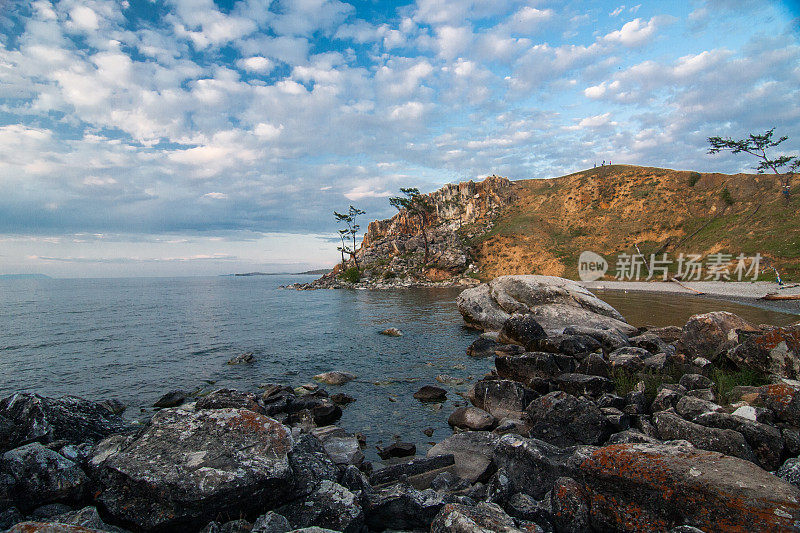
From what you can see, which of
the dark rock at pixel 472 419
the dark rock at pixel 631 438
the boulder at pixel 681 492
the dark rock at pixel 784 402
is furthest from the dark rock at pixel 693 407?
the dark rock at pixel 472 419

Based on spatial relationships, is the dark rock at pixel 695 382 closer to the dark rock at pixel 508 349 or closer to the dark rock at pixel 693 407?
the dark rock at pixel 693 407

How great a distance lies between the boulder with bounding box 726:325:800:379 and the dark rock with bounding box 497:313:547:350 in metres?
7.60

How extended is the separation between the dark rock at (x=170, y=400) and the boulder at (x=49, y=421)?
6.18m

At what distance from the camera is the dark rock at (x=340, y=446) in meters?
8.61

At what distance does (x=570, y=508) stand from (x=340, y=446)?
5999mm

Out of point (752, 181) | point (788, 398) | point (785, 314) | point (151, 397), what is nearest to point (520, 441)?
point (788, 398)

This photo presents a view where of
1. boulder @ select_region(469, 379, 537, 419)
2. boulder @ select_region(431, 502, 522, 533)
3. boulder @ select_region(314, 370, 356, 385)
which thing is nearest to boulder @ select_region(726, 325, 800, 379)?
boulder @ select_region(469, 379, 537, 419)

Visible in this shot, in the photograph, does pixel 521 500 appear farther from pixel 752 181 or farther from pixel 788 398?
pixel 752 181

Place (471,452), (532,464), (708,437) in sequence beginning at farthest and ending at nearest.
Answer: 1. (471,452)
2. (532,464)
3. (708,437)

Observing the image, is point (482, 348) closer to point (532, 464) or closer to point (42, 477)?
point (532, 464)

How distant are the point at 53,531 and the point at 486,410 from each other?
1092cm

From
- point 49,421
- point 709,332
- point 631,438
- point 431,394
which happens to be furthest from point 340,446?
point 709,332

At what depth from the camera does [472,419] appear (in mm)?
11062

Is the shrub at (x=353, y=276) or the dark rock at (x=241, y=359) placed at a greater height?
the shrub at (x=353, y=276)
